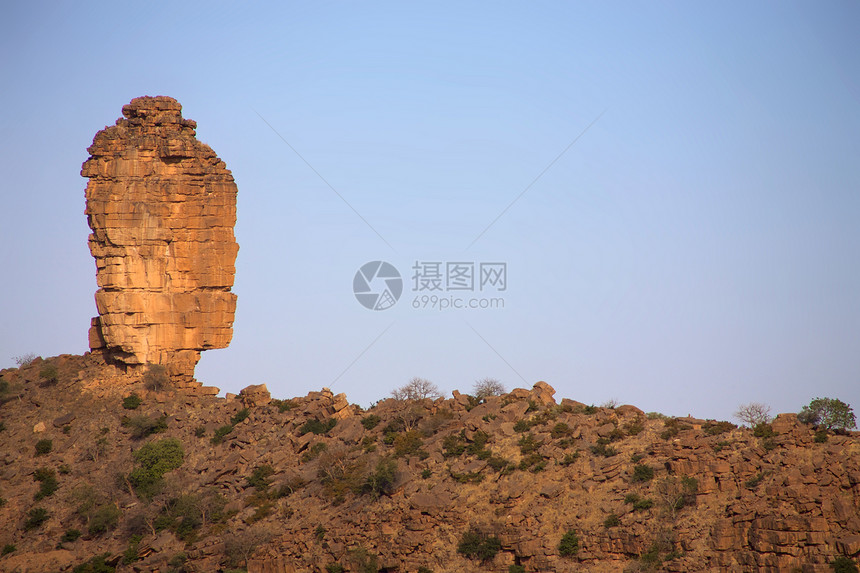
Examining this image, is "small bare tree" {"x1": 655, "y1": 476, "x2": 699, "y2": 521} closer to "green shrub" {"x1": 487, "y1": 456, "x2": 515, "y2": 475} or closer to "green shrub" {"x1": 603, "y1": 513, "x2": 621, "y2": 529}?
"green shrub" {"x1": 603, "y1": 513, "x2": 621, "y2": 529}

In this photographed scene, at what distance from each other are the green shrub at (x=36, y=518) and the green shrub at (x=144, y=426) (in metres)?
6.94

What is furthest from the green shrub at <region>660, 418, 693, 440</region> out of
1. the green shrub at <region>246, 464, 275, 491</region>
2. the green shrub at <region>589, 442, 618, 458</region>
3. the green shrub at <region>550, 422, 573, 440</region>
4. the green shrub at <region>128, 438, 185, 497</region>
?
the green shrub at <region>128, 438, 185, 497</region>

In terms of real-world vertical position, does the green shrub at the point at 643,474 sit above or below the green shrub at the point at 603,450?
below

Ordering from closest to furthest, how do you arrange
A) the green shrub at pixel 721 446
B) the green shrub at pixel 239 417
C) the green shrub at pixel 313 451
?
1. the green shrub at pixel 721 446
2. the green shrub at pixel 313 451
3. the green shrub at pixel 239 417

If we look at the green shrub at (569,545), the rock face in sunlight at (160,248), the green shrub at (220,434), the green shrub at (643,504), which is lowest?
the green shrub at (569,545)

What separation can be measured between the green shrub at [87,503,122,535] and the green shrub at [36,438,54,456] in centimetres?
691

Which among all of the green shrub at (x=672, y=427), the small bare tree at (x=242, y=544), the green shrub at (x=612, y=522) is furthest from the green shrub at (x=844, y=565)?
the small bare tree at (x=242, y=544)

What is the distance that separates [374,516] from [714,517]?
50.8 ft

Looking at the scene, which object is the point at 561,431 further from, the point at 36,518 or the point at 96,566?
the point at 36,518

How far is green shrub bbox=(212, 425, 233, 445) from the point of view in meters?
59.9

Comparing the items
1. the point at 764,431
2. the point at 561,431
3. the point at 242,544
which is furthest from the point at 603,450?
the point at 242,544

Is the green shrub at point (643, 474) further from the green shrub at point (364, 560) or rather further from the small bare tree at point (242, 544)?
the small bare tree at point (242, 544)

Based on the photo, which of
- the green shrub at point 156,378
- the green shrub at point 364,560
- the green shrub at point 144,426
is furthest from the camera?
the green shrub at point 156,378

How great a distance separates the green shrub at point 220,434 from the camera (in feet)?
197
